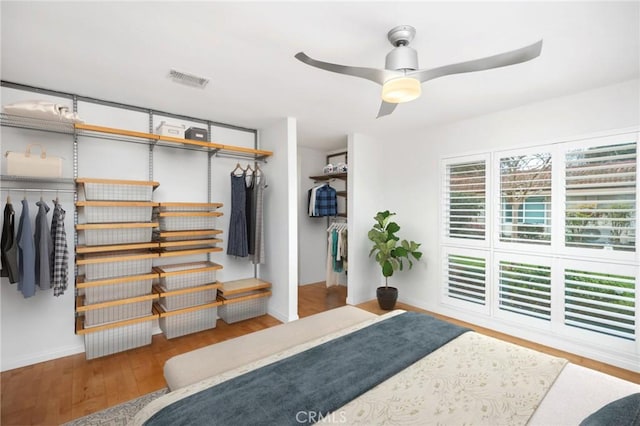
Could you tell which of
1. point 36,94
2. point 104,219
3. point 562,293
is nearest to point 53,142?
point 36,94

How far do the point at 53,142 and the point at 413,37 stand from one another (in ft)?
10.5

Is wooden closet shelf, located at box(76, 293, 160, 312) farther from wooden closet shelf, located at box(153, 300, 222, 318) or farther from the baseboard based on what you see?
the baseboard

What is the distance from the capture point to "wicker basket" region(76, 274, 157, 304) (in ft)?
8.69

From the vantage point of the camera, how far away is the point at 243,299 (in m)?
3.50

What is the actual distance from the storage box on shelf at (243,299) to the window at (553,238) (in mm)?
2349

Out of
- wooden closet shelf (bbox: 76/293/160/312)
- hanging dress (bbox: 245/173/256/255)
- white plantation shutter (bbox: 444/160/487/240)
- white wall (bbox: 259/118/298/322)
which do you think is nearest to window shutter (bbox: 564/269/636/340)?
white plantation shutter (bbox: 444/160/487/240)

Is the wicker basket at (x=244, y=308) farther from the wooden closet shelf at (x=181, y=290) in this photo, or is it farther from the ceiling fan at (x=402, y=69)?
the ceiling fan at (x=402, y=69)

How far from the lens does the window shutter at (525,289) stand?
2.99 metres

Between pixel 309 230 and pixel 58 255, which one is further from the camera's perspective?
pixel 309 230

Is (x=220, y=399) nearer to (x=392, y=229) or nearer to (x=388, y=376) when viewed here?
(x=388, y=376)

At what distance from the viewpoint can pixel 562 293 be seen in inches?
113

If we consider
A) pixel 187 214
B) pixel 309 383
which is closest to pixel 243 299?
pixel 187 214

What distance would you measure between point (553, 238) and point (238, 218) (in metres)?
3.40

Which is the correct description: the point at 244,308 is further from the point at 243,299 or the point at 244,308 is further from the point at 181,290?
the point at 181,290
